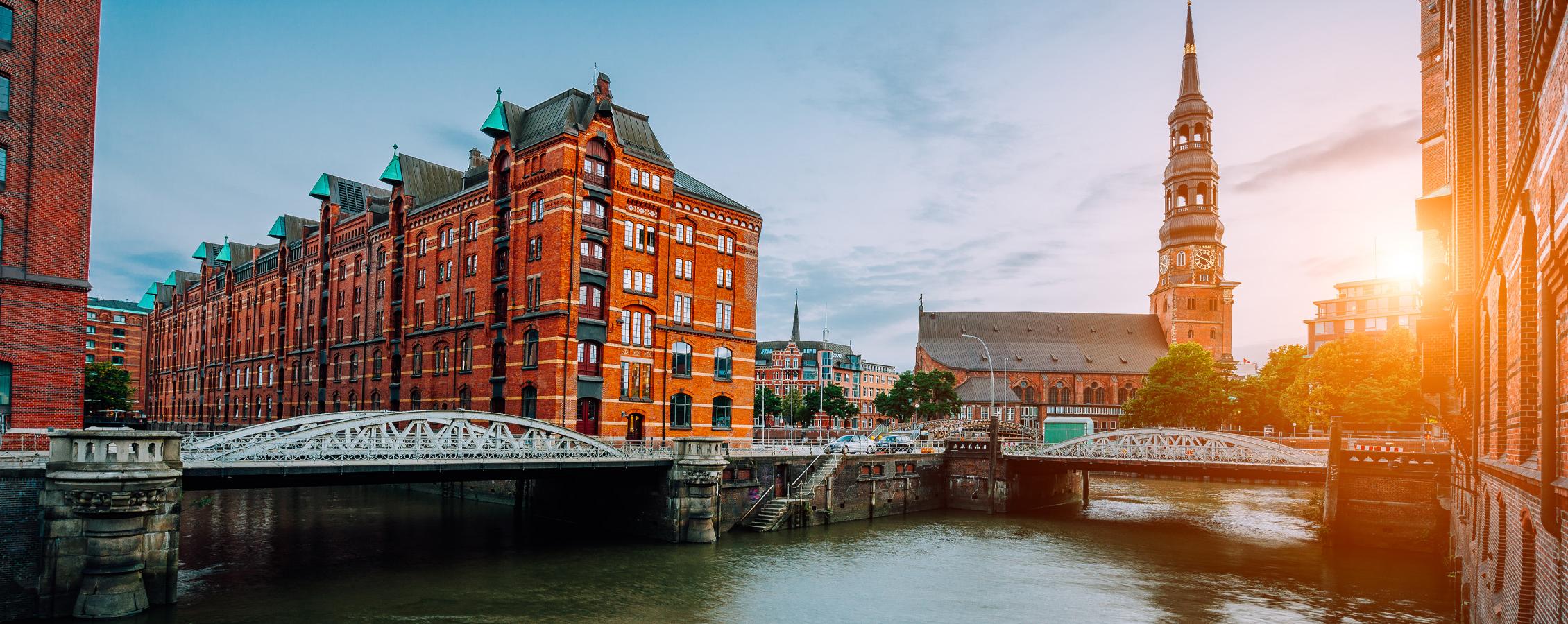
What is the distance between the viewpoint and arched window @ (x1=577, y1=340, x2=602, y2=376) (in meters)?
45.9

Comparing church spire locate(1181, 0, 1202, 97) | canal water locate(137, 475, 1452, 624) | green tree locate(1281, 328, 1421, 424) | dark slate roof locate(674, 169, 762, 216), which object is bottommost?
canal water locate(137, 475, 1452, 624)

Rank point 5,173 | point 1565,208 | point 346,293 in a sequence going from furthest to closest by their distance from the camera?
point 346,293, point 5,173, point 1565,208

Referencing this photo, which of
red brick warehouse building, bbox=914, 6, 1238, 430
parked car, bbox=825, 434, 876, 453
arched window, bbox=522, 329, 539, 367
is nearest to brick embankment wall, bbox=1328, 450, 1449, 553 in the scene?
parked car, bbox=825, 434, 876, 453

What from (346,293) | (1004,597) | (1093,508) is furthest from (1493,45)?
(346,293)

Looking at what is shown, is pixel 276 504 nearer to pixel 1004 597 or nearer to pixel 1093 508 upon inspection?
pixel 1004 597

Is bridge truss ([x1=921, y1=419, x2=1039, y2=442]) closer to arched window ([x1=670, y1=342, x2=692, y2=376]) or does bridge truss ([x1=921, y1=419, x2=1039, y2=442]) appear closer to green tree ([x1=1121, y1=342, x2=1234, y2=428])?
green tree ([x1=1121, y1=342, x2=1234, y2=428])

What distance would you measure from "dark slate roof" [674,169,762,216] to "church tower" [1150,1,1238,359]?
66.6 meters

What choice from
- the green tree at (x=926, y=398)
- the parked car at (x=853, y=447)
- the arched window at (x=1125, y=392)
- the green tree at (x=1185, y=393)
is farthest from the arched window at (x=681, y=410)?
the arched window at (x=1125, y=392)

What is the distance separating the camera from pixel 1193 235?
105 m

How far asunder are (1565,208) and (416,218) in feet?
189

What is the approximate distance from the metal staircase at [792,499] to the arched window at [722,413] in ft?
26.1

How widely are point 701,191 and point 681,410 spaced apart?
41.8 ft

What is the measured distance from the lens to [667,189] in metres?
49.9

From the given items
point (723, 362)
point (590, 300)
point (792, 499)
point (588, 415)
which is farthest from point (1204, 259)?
point (588, 415)
